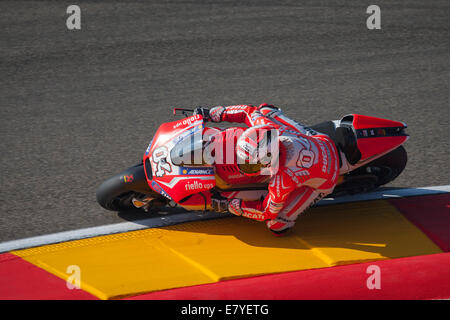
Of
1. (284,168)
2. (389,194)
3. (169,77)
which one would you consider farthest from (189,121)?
(169,77)

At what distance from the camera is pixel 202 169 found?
4684 millimetres

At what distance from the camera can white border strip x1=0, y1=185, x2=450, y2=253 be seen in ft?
16.3

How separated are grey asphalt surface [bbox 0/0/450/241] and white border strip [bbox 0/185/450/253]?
5.1 inches

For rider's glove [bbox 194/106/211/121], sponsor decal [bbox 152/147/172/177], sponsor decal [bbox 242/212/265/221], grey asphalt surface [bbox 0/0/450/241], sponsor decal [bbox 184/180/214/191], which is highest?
grey asphalt surface [bbox 0/0/450/241]

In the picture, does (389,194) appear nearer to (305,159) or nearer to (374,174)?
(374,174)

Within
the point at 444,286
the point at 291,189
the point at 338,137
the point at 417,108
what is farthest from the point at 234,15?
the point at 444,286

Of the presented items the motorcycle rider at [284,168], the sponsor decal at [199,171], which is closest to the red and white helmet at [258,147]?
the motorcycle rider at [284,168]

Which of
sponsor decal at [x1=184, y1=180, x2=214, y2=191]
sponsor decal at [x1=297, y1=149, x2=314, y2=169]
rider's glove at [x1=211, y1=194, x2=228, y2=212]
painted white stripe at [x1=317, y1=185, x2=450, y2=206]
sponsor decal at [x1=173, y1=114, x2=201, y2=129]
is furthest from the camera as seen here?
painted white stripe at [x1=317, y1=185, x2=450, y2=206]

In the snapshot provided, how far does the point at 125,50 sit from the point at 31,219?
4.20 m

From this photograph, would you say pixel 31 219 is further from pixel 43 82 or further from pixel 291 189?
pixel 43 82

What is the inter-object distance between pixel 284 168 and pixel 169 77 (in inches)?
161

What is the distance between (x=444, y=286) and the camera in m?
4.00

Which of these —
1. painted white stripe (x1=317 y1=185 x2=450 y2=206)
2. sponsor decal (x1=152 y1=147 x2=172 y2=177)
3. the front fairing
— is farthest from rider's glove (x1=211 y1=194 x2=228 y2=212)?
painted white stripe (x1=317 y1=185 x2=450 y2=206)

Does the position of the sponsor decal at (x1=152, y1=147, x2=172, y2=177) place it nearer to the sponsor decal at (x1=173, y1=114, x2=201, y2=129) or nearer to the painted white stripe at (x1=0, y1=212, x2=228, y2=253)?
the sponsor decal at (x1=173, y1=114, x2=201, y2=129)
